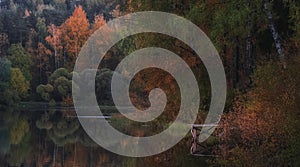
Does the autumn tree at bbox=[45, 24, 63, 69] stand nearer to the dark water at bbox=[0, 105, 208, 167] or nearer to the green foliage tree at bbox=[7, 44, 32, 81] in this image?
the green foliage tree at bbox=[7, 44, 32, 81]

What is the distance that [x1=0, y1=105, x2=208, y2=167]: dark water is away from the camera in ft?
58.0

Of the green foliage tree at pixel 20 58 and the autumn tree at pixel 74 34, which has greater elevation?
the autumn tree at pixel 74 34

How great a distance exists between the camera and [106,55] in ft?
187

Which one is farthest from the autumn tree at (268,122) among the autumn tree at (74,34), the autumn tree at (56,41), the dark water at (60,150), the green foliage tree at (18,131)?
the autumn tree at (56,41)

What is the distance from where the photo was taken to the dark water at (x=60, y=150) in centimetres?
1769

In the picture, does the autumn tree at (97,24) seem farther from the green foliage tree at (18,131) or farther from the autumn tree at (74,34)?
the green foliage tree at (18,131)

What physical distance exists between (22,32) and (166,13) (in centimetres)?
5131

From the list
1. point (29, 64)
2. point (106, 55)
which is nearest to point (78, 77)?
point (106, 55)

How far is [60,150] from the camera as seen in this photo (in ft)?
77.6

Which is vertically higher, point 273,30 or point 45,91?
point 45,91

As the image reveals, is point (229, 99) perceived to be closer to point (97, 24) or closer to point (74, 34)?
point (74, 34)

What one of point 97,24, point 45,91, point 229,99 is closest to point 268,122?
point 229,99

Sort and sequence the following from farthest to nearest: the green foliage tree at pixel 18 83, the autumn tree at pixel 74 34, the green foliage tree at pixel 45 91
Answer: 1. the autumn tree at pixel 74 34
2. the green foliage tree at pixel 18 83
3. the green foliage tree at pixel 45 91

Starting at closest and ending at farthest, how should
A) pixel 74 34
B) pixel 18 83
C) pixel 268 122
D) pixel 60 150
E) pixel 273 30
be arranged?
pixel 268 122 < pixel 273 30 < pixel 60 150 < pixel 18 83 < pixel 74 34
